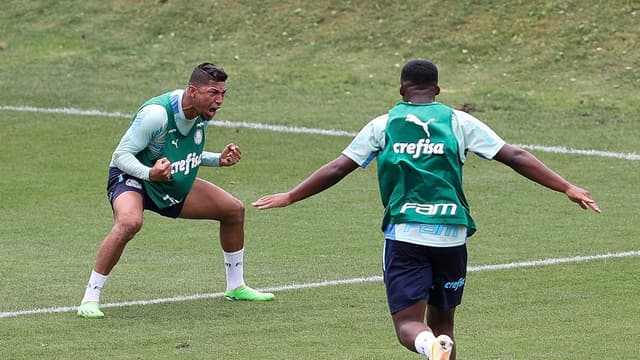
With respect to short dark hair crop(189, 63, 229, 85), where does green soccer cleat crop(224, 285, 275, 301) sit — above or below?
below

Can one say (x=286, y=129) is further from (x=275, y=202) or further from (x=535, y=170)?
(x=535, y=170)

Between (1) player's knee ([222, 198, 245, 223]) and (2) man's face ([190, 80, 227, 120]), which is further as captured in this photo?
(1) player's knee ([222, 198, 245, 223])

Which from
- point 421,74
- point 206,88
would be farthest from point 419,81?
point 206,88

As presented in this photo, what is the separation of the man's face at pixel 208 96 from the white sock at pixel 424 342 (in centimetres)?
327

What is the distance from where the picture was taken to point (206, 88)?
34.1 feet

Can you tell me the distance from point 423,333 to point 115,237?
3353 mm

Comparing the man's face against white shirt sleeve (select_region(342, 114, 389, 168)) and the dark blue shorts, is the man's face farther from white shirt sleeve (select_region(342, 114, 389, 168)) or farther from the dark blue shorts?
white shirt sleeve (select_region(342, 114, 389, 168))

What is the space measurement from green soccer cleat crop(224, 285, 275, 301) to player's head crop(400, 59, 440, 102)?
10.4 ft

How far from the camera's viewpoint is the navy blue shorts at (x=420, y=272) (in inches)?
309

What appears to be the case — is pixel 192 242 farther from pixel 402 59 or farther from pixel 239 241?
pixel 402 59

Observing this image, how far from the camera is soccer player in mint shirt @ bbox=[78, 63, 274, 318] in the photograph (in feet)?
34.1

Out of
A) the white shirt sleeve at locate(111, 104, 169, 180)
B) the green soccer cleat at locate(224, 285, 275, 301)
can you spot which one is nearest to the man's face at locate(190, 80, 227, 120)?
the white shirt sleeve at locate(111, 104, 169, 180)

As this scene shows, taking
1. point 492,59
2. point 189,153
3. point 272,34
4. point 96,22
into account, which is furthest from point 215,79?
point 96,22

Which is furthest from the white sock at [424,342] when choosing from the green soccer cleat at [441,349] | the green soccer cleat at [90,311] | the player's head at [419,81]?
the green soccer cleat at [90,311]
